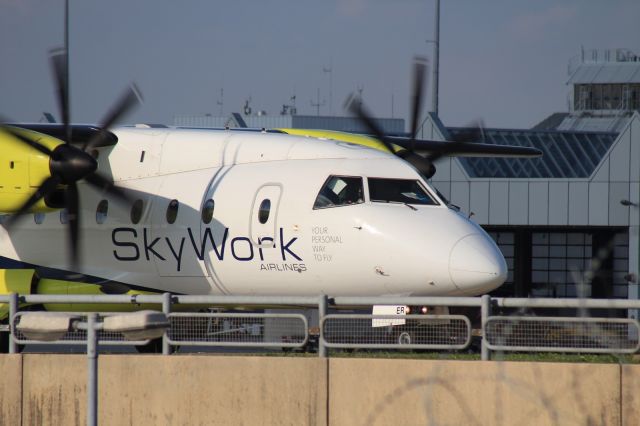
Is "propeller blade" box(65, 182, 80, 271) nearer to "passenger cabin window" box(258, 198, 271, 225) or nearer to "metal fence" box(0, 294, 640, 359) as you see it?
"passenger cabin window" box(258, 198, 271, 225)

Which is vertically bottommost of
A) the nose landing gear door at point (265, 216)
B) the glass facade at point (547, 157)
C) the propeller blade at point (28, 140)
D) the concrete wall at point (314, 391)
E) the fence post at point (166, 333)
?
the concrete wall at point (314, 391)

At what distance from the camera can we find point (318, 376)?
44.1 ft

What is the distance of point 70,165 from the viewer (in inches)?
808

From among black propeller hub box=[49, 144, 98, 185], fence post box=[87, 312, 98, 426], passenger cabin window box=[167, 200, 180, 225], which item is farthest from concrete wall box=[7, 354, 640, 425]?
passenger cabin window box=[167, 200, 180, 225]

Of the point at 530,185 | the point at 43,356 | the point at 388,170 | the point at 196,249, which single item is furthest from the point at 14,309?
the point at 530,185

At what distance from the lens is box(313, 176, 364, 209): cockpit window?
63.7ft

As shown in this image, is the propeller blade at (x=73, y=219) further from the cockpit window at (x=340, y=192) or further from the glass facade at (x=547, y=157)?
the glass facade at (x=547, y=157)

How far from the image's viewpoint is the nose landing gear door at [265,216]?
1988 cm

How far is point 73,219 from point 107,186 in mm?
912

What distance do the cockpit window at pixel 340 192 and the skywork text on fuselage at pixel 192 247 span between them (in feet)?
2.74

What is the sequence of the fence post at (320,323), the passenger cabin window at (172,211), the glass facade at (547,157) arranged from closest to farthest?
the fence post at (320,323)
the passenger cabin window at (172,211)
the glass facade at (547,157)

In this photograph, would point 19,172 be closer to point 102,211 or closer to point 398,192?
point 102,211

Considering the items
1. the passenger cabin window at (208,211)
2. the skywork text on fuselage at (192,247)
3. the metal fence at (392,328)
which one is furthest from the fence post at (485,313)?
the passenger cabin window at (208,211)

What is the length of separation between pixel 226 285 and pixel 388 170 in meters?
3.72
